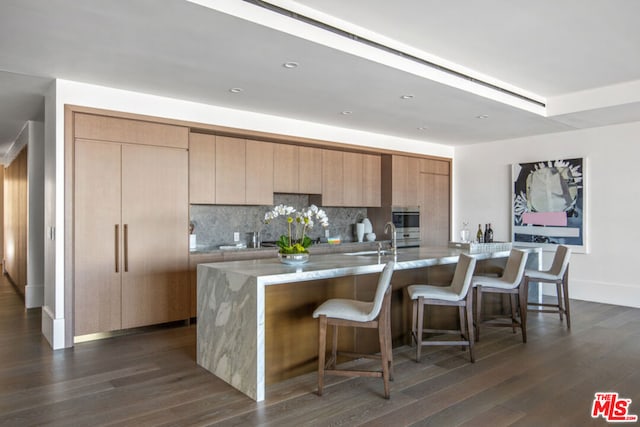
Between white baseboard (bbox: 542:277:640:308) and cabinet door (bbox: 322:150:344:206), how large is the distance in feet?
12.0

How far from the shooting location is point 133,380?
10.7 feet

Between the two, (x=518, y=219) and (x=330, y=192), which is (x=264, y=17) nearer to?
(x=330, y=192)

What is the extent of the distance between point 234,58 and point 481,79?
2630mm

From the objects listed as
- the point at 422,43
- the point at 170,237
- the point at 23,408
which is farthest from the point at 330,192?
the point at 23,408

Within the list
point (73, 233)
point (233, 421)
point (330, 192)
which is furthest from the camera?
point (330, 192)

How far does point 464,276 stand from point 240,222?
10.5 ft

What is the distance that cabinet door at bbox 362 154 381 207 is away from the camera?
6805 mm

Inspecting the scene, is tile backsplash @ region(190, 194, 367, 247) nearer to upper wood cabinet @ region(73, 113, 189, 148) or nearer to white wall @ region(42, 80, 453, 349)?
upper wood cabinet @ region(73, 113, 189, 148)

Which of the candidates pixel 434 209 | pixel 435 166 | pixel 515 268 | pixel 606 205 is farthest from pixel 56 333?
pixel 606 205

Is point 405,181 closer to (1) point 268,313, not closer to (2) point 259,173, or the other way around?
(2) point 259,173

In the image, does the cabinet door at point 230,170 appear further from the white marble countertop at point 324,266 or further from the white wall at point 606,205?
the white wall at point 606,205

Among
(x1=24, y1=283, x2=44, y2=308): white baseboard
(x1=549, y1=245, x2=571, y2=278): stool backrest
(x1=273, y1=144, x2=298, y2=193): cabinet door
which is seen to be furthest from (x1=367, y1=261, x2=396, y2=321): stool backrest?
(x1=24, y1=283, x2=44, y2=308): white baseboard

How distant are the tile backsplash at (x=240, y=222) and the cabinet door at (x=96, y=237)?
47.5 inches

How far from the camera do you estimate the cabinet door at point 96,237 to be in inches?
164
